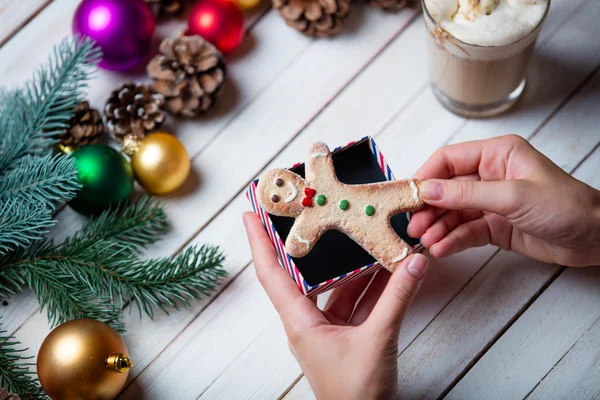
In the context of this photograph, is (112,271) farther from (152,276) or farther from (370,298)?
(370,298)

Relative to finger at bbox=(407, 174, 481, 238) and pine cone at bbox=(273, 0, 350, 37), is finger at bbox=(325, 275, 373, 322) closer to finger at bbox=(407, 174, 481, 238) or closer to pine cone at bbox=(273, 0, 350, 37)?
finger at bbox=(407, 174, 481, 238)

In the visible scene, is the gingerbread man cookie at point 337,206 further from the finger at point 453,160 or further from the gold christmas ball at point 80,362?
the gold christmas ball at point 80,362

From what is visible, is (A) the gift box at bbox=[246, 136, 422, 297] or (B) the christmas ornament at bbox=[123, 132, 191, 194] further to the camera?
(B) the christmas ornament at bbox=[123, 132, 191, 194]

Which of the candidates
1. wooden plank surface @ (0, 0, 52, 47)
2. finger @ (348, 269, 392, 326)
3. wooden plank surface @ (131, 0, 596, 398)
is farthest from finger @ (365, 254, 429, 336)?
wooden plank surface @ (0, 0, 52, 47)

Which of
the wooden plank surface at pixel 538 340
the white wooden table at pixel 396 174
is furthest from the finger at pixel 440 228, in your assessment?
the wooden plank surface at pixel 538 340

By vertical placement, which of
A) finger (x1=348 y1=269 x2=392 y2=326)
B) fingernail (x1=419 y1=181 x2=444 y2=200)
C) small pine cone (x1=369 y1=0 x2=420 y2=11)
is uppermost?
small pine cone (x1=369 y1=0 x2=420 y2=11)

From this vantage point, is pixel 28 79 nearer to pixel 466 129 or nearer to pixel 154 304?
pixel 154 304
